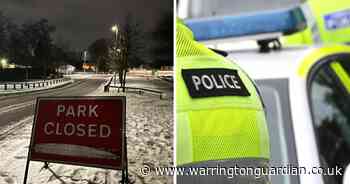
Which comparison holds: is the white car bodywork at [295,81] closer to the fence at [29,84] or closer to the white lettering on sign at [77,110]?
the white lettering on sign at [77,110]

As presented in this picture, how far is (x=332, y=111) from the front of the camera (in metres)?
1.59

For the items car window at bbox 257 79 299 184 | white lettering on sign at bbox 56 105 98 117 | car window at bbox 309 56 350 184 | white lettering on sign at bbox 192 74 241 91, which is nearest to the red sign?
white lettering on sign at bbox 56 105 98 117

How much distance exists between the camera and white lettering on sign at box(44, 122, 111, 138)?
1475 mm

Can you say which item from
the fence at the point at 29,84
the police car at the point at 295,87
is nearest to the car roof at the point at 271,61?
the police car at the point at 295,87

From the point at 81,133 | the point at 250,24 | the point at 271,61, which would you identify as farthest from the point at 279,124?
the point at 81,133

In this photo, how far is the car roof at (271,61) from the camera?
161cm

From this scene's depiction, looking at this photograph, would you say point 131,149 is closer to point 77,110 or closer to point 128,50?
point 77,110

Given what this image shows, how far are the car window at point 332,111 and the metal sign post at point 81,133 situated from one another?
76 cm

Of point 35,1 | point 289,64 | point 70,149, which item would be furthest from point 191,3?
point 70,149

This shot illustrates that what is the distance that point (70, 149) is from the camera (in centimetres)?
149

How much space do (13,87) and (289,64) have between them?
3.64 ft

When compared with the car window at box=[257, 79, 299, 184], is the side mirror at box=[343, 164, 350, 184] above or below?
below

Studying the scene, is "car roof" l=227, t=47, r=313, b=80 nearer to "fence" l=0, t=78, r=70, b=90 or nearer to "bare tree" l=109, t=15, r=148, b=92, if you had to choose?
"bare tree" l=109, t=15, r=148, b=92

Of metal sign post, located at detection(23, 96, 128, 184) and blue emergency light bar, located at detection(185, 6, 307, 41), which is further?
blue emergency light bar, located at detection(185, 6, 307, 41)
